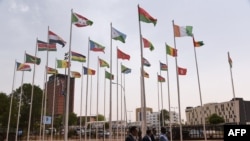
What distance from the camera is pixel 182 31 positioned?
2500 centimetres

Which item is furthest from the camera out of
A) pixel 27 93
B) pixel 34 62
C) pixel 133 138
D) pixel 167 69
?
pixel 27 93

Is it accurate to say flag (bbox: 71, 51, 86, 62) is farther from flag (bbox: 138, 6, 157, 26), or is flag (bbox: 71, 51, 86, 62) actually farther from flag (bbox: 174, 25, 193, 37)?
flag (bbox: 174, 25, 193, 37)

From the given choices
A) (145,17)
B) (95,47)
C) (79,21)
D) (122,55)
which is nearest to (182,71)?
(122,55)

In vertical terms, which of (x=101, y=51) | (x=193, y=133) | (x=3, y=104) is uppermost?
(x=101, y=51)

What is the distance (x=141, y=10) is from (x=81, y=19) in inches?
184

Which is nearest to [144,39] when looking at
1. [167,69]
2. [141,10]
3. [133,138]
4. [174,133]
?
[141,10]

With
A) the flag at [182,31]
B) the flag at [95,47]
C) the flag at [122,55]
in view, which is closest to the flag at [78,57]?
the flag at [95,47]

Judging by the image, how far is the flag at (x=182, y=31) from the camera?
24.5 meters

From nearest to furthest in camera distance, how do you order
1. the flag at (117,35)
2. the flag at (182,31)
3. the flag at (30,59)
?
the flag at (117,35) → the flag at (182,31) → the flag at (30,59)

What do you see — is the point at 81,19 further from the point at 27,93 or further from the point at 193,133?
the point at 27,93

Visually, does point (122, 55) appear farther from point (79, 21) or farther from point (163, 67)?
point (163, 67)

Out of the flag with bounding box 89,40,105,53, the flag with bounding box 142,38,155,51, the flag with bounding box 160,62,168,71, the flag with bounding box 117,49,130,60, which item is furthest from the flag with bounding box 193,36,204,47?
the flag with bounding box 89,40,105,53

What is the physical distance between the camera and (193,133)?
47688mm

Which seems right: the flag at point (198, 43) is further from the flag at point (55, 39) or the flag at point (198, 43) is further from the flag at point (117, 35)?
the flag at point (55, 39)
